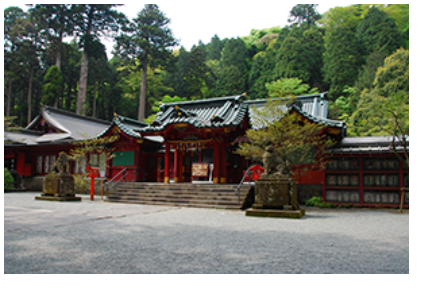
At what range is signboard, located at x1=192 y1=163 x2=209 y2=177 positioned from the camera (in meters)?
19.3

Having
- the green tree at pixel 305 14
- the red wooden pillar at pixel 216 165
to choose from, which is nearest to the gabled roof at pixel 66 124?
the red wooden pillar at pixel 216 165

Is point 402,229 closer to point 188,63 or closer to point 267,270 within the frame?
point 267,270

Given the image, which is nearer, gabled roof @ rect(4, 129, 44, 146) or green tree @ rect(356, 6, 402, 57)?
gabled roof @ rect(4, 129, 44, 146)

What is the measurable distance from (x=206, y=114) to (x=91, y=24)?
22.0 m

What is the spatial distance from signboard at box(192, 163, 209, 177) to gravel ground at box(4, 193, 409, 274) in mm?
11554

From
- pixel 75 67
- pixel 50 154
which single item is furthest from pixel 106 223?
pixel 75 67

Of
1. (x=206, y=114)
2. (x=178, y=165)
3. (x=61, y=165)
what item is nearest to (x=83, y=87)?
(x=206, y=114)

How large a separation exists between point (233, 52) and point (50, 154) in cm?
3114

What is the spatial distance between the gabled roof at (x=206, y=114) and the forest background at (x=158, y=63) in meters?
10.8

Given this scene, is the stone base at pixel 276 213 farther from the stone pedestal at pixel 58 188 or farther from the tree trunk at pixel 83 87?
the tree trunk at pixel 83 87

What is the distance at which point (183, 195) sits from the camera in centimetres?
1238

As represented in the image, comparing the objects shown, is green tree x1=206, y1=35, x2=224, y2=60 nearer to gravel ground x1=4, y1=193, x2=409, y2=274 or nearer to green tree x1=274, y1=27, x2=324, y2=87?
green tree x1=274, y1=27, x2=324, y2=87

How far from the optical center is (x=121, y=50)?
33500mm

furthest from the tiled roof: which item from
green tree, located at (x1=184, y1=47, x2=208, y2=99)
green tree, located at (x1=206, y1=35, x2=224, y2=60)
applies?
green tree, located at (x1=206, y1=35, x2=224, y2=60)
